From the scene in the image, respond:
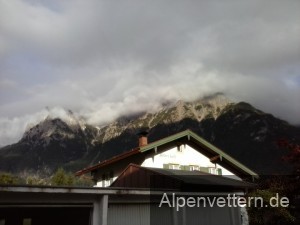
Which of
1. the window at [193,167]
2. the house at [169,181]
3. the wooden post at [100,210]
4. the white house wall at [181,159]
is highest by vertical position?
the white house wall at [181,159]

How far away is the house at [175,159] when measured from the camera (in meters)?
27.2

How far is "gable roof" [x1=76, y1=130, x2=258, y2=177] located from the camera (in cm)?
2698

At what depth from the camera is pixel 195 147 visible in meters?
30.2

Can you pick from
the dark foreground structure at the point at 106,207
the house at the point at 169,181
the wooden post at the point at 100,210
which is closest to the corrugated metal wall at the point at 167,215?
the dark foreground structure at the point at 106,207

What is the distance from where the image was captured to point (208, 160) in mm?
30688

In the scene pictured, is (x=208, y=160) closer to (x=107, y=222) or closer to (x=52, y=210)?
(x=52, y=210)

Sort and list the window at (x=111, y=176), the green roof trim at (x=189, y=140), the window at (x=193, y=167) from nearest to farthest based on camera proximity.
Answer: the green roof trim at (x=189, y=140), the window at (x=193, y=167), the window at (x=111, y=176)

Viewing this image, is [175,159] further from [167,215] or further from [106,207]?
[106,207]

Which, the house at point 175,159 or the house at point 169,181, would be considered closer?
the house at point 169,181

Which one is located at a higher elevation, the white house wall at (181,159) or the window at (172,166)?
the white house wall at (181,159)

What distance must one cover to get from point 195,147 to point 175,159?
2.48 metres

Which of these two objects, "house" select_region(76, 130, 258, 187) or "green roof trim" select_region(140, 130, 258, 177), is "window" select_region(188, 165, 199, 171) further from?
"green roof trim" select_region(140, 130, 258, 177)

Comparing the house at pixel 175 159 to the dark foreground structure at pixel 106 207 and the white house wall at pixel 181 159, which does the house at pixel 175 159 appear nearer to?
the white house wall at pixel 181 159

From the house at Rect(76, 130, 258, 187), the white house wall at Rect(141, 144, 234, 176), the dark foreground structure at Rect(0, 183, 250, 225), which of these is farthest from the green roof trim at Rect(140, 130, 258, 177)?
the dark foreground structure at Rect(0, 183, 250, 225)
